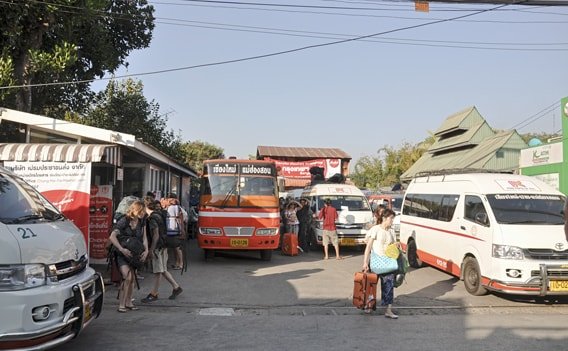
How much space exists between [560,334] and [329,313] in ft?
10.8

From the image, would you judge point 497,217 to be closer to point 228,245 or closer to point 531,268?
point 531,268

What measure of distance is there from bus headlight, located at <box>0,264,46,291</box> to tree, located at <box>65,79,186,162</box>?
1983cm

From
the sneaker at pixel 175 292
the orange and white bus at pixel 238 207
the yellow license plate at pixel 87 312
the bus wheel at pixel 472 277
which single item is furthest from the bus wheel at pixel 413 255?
the yellow license plate at pixel 87 312

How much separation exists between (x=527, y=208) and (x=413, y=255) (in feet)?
12.8

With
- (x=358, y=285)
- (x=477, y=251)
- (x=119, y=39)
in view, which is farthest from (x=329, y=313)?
(x=119, y=39)

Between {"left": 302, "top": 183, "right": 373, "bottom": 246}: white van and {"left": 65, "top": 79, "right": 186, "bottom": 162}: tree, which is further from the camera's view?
{"left": 65, "top": 79, "right": 186, "bottom": 162}: tree

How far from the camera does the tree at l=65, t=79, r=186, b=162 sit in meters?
24.1

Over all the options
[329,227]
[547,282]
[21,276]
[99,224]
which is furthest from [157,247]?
[329,227]

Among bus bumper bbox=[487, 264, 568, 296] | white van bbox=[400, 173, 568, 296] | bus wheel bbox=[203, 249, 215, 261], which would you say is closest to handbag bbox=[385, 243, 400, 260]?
white van bbox=[400, 173, 568, 296]

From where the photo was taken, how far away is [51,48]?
54.5 feet

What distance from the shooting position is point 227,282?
10477 mm

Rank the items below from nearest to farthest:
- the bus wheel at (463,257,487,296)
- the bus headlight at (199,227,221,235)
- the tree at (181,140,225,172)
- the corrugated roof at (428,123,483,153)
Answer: the bus wheel at (463,257,487,296) < the bus headlight at (199,227,221,235) < the corrugated roof at (428,123,483,153) < the tree at (181,140,225,172)

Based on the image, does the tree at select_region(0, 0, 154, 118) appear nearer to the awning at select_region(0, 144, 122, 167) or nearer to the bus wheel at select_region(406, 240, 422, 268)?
the awning at select_region(0, 144, 122, 167)

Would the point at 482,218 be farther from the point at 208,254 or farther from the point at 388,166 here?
the point at 388,166
